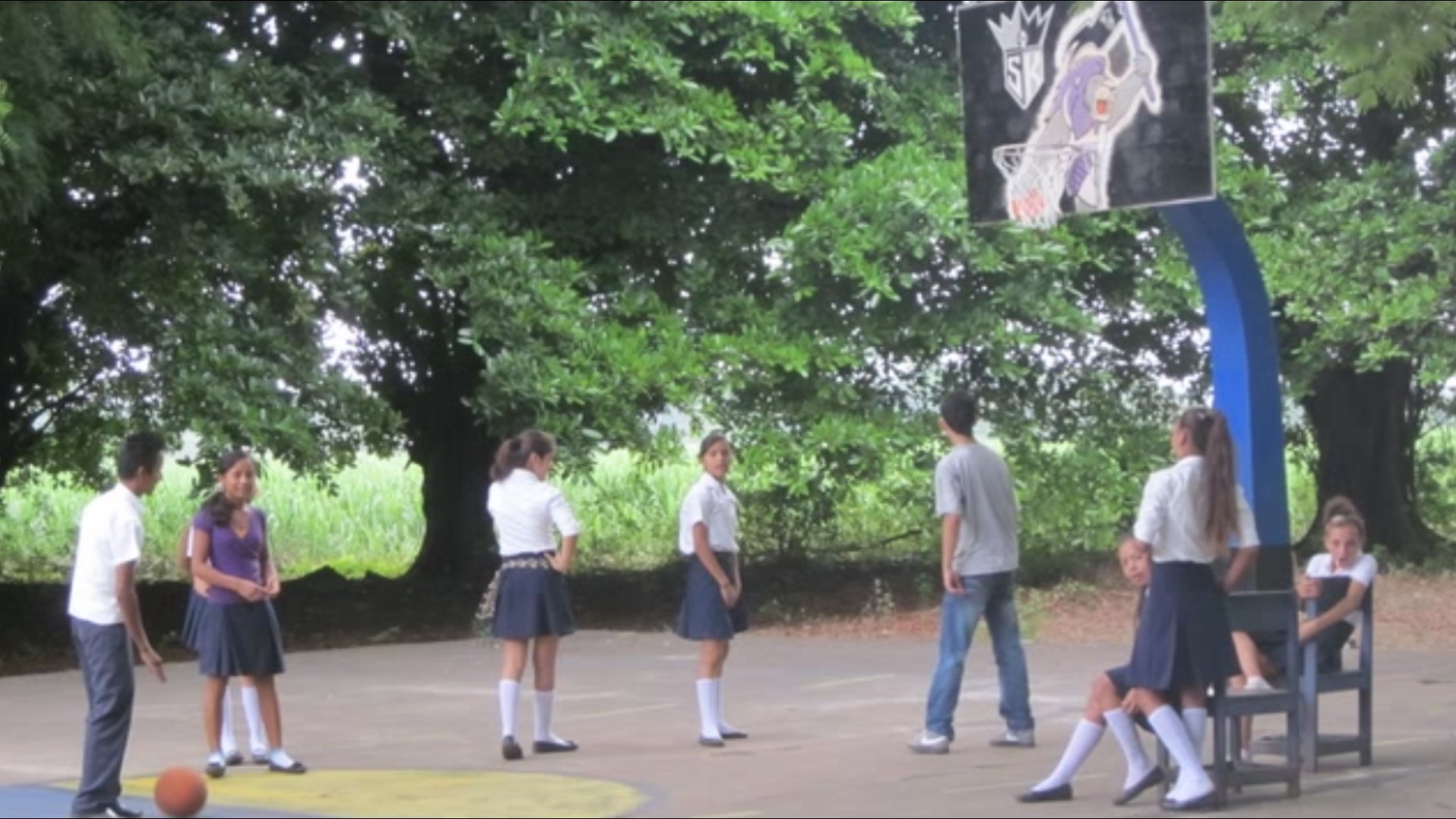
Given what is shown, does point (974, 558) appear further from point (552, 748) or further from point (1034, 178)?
point (552, 748)

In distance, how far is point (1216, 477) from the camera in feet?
33.3

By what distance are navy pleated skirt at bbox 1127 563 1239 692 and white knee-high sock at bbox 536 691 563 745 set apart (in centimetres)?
359

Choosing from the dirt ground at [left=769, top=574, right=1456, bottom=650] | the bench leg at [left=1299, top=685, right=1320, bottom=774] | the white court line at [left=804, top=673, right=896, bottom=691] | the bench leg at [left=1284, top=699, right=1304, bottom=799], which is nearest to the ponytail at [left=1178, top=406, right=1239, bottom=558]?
the bench leg at [left=1284, top=699, right=1304, bottom=799]

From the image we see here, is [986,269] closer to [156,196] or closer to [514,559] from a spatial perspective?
[156,196]

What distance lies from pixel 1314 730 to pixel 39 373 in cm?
1426

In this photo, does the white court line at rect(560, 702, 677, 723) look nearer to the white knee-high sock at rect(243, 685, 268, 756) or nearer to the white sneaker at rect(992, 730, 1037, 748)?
the white knee-high sock at rect(243, 685, 268, 756)

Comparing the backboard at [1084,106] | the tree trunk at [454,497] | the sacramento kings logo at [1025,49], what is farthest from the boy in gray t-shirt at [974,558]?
the tree trunk at [454,497]

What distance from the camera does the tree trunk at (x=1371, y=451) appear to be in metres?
25.2

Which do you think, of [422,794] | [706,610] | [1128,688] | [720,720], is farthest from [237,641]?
[1128,688]

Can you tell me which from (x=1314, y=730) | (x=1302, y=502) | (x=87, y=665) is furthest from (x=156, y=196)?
(x=1302, y=502)

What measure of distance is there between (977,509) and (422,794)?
329 cm

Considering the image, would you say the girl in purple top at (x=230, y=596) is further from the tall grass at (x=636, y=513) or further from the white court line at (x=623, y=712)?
the tall grass at (x=636, y=513)

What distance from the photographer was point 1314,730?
11102 mm

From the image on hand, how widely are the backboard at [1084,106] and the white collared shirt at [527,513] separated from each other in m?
2.68
